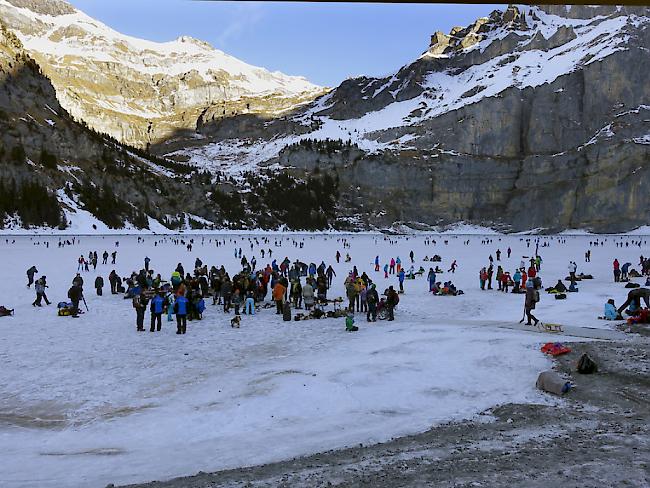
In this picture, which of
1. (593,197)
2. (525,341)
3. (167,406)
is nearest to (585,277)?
(525,341)

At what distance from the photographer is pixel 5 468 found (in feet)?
23.8

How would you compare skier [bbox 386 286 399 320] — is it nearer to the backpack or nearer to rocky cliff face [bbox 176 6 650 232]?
the backpack

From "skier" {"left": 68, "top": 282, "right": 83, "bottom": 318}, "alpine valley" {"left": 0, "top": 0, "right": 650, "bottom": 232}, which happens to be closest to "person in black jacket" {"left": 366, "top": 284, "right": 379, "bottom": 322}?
"skier" {"left": 68, "top": 282, "right": 83, "bottom": 318}

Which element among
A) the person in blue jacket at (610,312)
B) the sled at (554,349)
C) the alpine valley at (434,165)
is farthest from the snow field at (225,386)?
the alpine valley at (434,165)

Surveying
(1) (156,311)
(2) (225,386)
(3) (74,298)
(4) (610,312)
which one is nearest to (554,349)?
(4) (610,312)

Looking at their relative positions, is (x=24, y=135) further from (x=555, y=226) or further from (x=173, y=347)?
(x=555, y=226)

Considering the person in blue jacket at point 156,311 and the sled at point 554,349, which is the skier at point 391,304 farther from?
the person in blue jacket at point 156,311

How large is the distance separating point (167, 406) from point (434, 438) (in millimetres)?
5006

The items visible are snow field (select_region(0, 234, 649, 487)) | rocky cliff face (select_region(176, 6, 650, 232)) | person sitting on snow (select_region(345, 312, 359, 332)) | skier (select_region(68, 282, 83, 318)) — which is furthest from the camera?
rocky cliff face (select_region(176, 6, 650, 232))

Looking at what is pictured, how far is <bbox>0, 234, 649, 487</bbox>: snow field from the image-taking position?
777 cm

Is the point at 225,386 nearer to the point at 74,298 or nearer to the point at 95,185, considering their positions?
the point at 74,298

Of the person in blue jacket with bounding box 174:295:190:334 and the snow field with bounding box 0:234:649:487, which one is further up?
the person in blue jacket with bounding box 174:295:190:334

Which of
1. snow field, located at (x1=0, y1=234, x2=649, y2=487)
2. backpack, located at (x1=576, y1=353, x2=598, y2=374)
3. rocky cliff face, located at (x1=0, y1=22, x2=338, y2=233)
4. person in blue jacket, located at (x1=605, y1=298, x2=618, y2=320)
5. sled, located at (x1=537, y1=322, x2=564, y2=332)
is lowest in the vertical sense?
snow field, located at (x1=0, y1=234, x2=649, y2=487)

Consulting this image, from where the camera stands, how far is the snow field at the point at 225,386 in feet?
25.5
